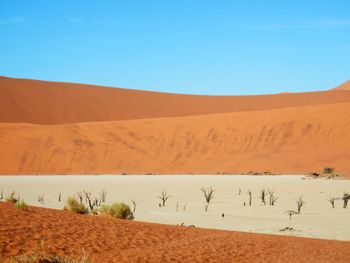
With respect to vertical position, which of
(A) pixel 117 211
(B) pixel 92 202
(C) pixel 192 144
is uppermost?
(C) pixel 192 144

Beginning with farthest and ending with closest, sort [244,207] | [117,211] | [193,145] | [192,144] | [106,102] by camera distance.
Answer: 1. [106,102]
2. [192,144]
3. [193,145]
4. [244,207]
5. [117,211]

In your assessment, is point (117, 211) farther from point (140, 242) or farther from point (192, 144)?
point (192, 144)

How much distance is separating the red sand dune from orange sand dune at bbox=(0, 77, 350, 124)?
66.1m

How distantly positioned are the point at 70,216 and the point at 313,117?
44381 mm

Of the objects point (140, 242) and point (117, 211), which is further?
point (117, 211)

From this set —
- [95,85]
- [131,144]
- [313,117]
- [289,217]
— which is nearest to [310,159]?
[313,117]

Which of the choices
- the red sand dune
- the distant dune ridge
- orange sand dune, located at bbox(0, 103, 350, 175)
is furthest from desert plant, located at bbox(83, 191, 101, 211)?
orange sand dune, located at bbox(0, 103, 350, 175)

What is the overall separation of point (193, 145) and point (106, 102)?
1572 inches

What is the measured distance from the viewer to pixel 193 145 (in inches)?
2136

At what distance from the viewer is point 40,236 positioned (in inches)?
386

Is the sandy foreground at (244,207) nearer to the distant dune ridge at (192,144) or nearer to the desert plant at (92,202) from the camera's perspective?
the desert plant at (92,202)

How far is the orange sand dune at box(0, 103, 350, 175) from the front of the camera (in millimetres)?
46156

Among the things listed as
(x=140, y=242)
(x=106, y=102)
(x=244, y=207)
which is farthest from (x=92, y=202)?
(x=106, y=102)

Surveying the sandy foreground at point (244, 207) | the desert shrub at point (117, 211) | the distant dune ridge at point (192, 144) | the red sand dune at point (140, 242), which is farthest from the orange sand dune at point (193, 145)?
the red sand dune at point (140, 242)
